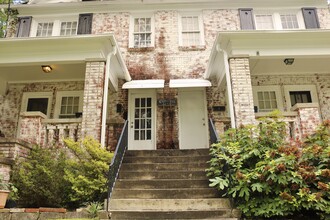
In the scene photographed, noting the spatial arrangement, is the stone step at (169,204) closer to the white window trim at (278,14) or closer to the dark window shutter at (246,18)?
the dark window shutter at (246,18)

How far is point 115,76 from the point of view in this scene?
28.6 feet

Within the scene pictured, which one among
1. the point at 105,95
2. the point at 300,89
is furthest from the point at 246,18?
the point at 105,95

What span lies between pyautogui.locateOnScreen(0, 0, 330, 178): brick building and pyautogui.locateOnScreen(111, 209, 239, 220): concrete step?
8.26 ft

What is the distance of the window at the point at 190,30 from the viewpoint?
977cm

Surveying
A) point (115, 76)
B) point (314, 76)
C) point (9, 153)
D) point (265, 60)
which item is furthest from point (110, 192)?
point (314, 76)

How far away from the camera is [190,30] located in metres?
9.94

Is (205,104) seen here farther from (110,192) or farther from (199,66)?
(110,192)

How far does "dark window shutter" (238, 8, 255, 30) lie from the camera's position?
31.7 ft

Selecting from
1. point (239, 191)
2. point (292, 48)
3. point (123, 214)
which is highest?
point (292, 48)

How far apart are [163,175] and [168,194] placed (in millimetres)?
A: 732

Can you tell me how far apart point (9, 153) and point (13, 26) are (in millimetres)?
6566

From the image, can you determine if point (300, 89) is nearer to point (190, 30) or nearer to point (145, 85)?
point (190, 30)

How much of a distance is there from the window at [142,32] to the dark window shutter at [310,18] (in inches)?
221

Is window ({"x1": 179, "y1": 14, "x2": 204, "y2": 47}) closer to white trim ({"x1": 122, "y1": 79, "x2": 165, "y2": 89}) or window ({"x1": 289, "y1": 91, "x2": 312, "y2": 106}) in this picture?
white trim ({"x1": 122, "y1": 79, "x2": 165, "y2": 89})
